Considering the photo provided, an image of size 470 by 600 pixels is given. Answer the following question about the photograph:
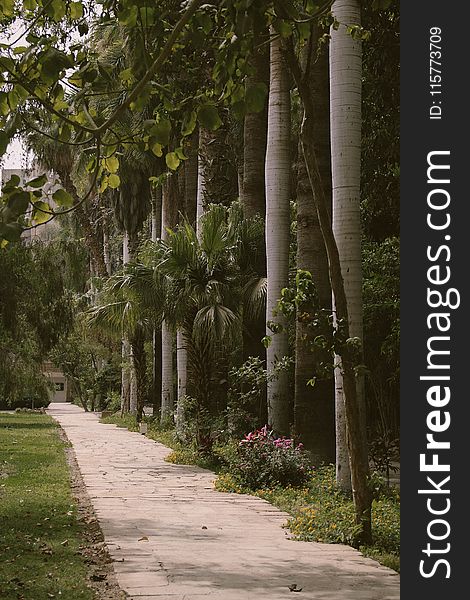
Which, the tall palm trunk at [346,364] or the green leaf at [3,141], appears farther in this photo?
the tall palm trunk at [346,364]

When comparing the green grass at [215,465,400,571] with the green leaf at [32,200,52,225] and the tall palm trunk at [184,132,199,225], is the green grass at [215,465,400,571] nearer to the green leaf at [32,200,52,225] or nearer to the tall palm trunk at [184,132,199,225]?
the green leaf at [32,200,52,225]

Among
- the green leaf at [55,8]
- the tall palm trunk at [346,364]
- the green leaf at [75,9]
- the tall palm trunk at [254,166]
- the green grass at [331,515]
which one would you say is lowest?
the green grass at [331,515]

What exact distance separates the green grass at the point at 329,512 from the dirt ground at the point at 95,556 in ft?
6.45

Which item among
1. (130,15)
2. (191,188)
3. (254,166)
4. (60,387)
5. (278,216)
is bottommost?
(60,387)

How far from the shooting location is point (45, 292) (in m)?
28.1

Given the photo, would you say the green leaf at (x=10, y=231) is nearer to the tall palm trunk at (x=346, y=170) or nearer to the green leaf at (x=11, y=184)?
the green leaf at (x=11, y=184)

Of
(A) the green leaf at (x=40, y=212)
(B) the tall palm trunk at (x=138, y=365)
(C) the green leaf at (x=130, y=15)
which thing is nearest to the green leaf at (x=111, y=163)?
(A) the green leaf at (x=40, y=212)

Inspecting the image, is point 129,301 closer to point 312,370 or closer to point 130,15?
point 312,370

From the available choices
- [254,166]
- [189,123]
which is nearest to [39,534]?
[189,123]

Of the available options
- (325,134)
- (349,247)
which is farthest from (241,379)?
(349,247)

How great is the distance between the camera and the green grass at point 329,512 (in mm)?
9297

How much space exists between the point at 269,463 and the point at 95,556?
17.6 feet

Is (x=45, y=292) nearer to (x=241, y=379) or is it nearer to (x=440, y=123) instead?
(x=241, y=379)

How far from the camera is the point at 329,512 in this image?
10.7m
